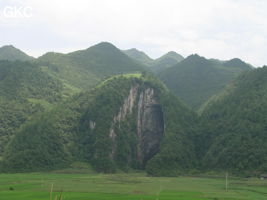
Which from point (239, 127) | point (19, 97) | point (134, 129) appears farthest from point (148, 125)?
point (19, 97)

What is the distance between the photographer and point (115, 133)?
155875 mm

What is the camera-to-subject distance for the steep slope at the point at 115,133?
439 feet

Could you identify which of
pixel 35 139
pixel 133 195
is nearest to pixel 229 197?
pixel 133 195

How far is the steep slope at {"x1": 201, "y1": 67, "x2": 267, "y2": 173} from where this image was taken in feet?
417

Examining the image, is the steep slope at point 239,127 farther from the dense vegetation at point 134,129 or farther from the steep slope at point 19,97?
the steep slope at point 19,97

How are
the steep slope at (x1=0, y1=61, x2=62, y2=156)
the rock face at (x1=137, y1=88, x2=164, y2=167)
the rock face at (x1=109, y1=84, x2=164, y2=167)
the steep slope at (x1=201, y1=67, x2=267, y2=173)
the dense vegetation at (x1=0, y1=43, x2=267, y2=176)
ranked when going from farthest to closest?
the rock face at (x1=137, y1=88, x2=164, y2=167)
the rock face at (x1=109, y1=84, x2=164, y2=167)
the steep slope at (x1=0, y1=61, x2=62, y2=156)
the dense vegetation at (x1=0, y1=43, x2=267, y2=176)
the steep slope at (x1=201, y1=67, x2=267, y2=173)

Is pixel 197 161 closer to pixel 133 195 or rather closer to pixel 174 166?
pixel 174 166

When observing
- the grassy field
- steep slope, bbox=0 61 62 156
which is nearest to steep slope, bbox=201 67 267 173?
Result: the grassy field

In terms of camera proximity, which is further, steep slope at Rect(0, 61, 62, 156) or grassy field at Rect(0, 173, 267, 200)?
steep slope at Rect(0, 61, 62, 156)

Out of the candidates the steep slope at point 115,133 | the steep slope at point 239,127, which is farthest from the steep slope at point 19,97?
the steep slope at point 239,127

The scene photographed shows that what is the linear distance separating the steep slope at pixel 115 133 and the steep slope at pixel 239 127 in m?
8.45

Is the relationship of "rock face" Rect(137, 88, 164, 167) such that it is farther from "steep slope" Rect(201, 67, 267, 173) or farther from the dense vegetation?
"steep slope" Rect(201, 67, 267, 173)

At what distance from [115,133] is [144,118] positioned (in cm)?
1873

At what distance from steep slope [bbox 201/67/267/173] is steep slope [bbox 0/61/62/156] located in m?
68.5
